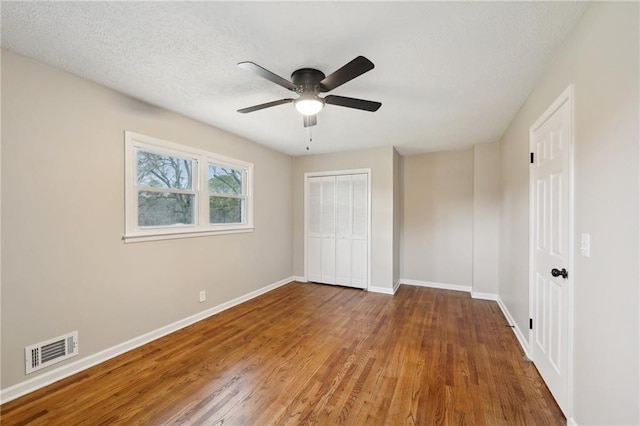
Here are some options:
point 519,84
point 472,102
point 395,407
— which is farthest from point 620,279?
point 472,102

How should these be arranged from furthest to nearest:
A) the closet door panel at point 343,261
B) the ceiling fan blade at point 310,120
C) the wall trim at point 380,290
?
the closet door panel at point 343,261, the wall trim at point 380,290, the ceiling fan blade at point 310,120

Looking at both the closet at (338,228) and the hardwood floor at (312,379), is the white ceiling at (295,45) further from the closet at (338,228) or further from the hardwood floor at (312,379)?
the hardwood floor at (312,379)

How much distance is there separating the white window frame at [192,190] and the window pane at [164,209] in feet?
0.20

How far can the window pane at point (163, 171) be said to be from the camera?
275cm

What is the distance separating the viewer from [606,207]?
1.27 meters

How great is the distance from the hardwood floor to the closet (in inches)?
57.3

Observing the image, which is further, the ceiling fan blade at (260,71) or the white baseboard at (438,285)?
the white baseboard at (438,285)

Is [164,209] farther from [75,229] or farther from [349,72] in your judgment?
[349,72]

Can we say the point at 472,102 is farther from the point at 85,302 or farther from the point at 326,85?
the point at 85,302

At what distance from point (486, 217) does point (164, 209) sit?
4585 mm

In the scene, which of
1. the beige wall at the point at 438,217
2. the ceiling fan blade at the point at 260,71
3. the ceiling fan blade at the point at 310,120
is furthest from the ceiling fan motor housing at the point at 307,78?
the beige wall at the point at 438,217

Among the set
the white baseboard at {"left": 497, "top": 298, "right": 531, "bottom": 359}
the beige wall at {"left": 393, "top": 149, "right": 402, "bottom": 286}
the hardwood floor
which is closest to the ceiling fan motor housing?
the hardwood floor

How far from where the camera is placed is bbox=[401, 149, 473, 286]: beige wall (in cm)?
459

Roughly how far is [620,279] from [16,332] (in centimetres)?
366
